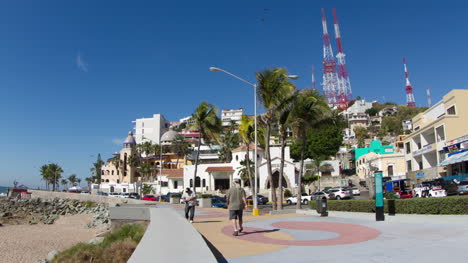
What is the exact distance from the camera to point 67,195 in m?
64.1

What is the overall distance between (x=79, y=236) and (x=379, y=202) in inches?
996

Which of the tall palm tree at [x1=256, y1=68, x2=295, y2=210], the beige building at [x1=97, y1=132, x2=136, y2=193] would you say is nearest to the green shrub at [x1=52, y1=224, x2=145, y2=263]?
the tall palm tree at [x1=256, y1=68, x2=295, y2=210]

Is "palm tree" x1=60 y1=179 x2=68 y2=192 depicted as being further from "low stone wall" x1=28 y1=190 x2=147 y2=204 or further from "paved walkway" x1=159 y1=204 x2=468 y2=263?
"paved walkway" x1=159 y1=204 x2=468 y2=263

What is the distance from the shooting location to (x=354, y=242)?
30.1 ft

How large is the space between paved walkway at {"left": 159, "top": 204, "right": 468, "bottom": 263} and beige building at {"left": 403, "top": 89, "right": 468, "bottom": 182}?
110 feet

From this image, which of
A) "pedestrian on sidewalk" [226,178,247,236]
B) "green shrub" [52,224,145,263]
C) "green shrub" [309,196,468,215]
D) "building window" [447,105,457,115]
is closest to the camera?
"green shrub" [52,224,145,263]

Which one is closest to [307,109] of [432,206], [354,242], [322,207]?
[322,207]

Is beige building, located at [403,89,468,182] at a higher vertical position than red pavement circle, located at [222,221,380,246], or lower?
higher

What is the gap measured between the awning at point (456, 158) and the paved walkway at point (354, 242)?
27.7 metres

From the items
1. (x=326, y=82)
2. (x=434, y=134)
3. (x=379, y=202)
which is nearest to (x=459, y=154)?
(x=434, y=134)

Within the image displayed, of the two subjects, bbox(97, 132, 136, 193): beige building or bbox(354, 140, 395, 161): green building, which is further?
bbox(97, 132, 136, 193): beige building

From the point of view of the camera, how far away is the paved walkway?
7289mm

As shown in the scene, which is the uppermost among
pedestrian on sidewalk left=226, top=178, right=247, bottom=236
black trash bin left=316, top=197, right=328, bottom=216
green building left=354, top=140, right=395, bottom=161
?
green building left=354, top=140, right=395, bottom=161

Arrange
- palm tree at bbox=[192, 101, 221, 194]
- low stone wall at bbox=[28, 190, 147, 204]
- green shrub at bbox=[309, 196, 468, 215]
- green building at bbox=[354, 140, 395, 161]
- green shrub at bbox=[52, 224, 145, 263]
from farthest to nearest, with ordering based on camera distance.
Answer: green building at bbox=[354, 140, 395, 161]
low stone wall at bbox=[28, 190, 147, 204]
palm tree at bbox=[192, 101, 221, 194]
green shrub at bbox=[309, 196, 468, 215]
green shrub at bbox=[52, 224, 145, 263]
